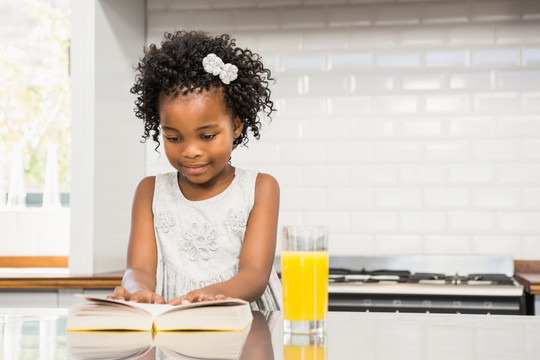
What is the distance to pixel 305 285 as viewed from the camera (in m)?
1.02

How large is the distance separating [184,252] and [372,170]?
4.58 ft

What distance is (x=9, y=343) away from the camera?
97 cm

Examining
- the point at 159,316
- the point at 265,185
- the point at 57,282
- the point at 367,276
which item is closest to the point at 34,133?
the point at 57,282

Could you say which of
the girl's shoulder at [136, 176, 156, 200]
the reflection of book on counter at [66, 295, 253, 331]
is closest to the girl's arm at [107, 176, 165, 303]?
the girl's shoulder at [136, 176, 156, 200]

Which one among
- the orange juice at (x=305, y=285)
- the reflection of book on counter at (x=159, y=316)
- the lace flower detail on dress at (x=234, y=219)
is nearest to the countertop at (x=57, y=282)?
the lace flower detail on dress at (x=234, y=219)

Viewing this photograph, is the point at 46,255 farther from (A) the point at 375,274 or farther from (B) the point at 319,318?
(B) the point at 319,318

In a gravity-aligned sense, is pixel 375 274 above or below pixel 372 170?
below

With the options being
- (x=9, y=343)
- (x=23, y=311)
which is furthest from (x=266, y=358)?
(x=23, y=311)

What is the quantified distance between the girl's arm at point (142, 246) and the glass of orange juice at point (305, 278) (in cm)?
47

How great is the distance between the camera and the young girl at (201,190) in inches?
59.1

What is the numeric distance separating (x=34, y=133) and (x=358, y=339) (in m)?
2.43

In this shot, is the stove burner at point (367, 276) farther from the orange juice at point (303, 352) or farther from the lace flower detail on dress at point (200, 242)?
the orange juice at point (303, 352)

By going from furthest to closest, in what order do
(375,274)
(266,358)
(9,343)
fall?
(375,274) → (9,343) → (266,358)

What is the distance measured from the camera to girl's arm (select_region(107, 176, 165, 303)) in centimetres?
149
